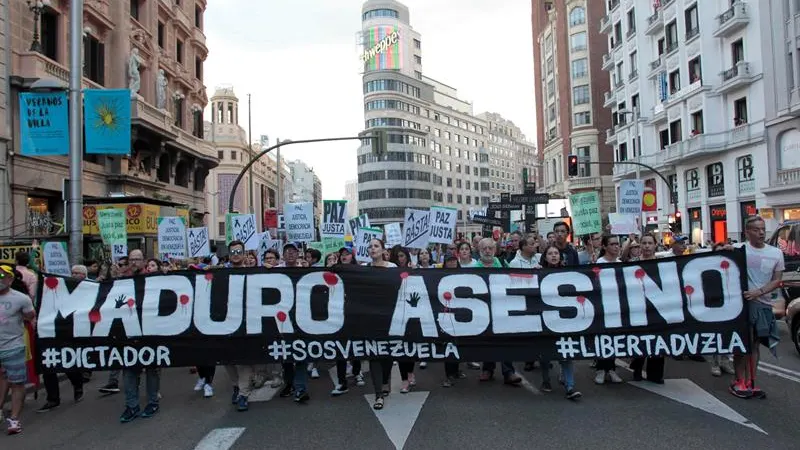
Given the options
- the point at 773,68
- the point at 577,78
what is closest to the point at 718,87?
the point at 773,68

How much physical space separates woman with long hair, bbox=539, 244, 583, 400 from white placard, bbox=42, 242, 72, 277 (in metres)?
8.73

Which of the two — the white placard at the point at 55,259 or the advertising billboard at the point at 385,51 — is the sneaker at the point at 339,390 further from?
the advertising billboard at the point at 385,51

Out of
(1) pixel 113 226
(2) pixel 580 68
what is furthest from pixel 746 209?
(2) pixel 580 68

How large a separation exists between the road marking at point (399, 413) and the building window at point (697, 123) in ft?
115

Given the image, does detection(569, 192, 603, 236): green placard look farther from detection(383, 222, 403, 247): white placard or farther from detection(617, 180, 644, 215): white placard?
detection(383, 222, 403, 247): white placard

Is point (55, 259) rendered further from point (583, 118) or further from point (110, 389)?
point (583, 118)

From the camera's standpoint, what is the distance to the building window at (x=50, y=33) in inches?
802

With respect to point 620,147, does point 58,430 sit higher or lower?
lower

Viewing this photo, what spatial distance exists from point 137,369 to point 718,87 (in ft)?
117

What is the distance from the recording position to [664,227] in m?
40.5

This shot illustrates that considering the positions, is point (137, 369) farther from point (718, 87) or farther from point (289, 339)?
point (718, 87)

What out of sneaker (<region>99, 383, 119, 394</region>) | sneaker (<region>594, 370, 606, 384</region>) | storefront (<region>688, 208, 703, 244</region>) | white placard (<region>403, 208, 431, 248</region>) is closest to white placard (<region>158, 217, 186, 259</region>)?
white placard (<region>403, 208, 431, 248</region>)

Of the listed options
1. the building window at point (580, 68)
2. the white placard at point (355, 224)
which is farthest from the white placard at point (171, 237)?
the building window at point (580, 68)

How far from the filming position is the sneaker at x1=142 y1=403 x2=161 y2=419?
253 inches
